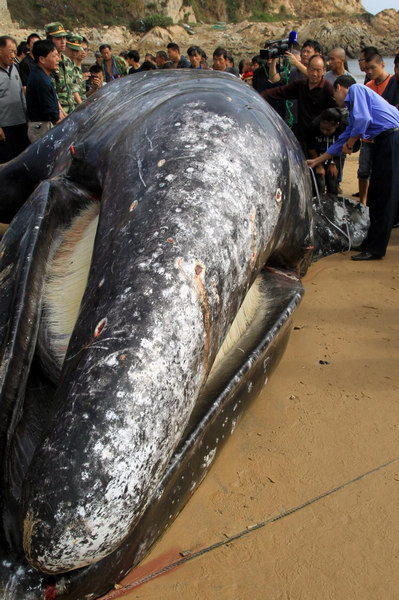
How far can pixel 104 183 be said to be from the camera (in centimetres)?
263

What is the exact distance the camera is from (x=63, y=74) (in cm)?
769

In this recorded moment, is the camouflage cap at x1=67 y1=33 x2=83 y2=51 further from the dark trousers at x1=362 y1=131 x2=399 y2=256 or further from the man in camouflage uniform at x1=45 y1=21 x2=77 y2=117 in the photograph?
the dark trousers at x1=362 y1=131 x2=399 y2=256

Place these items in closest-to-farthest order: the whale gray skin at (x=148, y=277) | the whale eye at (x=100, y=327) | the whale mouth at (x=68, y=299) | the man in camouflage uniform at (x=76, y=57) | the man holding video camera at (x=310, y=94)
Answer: the whale gray skin at (x=148, y=277)
the whale eye at (x=100, y=327)
the whale mouth at (x=68, y=299)
the man holding video camera at (x=310, y=94)
the man in camouflage uniform at (x=76, y=57)

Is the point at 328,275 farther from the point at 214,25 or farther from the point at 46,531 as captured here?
the point at 214,25

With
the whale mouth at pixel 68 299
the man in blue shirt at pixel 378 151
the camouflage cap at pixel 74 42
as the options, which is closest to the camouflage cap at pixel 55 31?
the camouflage cap at pixel 74 42

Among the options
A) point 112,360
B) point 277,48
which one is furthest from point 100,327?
point 277,48

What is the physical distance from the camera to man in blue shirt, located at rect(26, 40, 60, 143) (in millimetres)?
6473

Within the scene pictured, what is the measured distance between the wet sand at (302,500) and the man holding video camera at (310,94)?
4355 mm

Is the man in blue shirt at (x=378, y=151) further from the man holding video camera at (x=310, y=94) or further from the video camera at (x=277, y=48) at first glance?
the video camera at (x=277, y=48)

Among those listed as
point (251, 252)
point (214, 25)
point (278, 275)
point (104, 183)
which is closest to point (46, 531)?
point (251, 252)

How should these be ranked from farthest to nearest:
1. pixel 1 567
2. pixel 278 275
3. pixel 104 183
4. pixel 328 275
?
pixel 328 275
pixel 278 275
pixel 104 183
pixel 1 567

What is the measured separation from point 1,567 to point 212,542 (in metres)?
0.79

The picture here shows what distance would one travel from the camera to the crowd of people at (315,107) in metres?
5.46

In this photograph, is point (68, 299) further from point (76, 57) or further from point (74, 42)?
point (74, 42)
